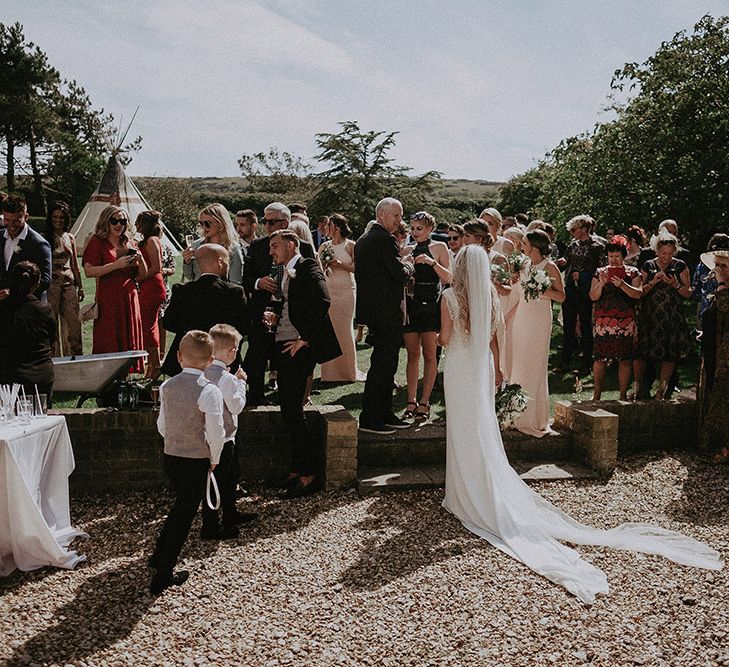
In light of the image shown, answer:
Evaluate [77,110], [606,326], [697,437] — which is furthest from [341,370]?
[77,110]

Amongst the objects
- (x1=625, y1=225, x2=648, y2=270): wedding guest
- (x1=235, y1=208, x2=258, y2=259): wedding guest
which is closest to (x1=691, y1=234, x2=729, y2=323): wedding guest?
(x1=625, y1=225, x2=648, y2=270): wedding guest

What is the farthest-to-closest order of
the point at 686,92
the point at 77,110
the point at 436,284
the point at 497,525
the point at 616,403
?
the point at 77,110 < the point at 686,92 < the point at 436,284 < the point at 616,403 < the point at 497,525

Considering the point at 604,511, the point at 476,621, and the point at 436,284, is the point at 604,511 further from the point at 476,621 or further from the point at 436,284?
the point at 436,284

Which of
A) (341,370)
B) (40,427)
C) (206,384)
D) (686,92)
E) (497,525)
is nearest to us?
(206,384)

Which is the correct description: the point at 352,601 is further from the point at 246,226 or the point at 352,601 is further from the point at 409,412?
the point at 246,226

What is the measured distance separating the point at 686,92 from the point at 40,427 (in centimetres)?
1229

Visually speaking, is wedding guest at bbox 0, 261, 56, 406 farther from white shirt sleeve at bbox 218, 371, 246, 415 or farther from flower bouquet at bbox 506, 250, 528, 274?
flower bouquet at bbox 506, 250, 528, 274

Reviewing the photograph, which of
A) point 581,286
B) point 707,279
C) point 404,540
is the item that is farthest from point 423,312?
point 707,279

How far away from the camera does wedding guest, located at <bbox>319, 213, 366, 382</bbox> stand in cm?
883

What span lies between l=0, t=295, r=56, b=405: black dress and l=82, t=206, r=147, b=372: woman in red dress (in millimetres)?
1959

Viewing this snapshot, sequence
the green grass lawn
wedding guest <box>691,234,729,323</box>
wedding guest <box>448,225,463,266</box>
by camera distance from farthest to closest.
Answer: wedding guest <box>448,225,463,266</box>, wedding guest <box>691,234,729,323</box>, the green grass lawn

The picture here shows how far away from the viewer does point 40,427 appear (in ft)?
15.3

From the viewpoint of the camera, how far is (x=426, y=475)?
19.9ft

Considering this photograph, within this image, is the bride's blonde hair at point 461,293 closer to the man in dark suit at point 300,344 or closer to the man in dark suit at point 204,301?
the man in dark suit at point 300,344
